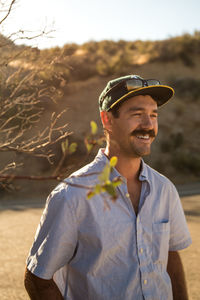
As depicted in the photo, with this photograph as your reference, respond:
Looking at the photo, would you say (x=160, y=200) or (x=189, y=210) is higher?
(x=160, y=200)

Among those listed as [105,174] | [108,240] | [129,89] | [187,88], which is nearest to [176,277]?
[108,240]

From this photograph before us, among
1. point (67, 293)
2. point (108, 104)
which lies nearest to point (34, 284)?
point (67, 293)

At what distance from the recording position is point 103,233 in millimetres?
1816

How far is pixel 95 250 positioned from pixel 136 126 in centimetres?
71

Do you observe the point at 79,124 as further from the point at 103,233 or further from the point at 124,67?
the point at 103,233

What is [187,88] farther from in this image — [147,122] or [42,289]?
[42,289]

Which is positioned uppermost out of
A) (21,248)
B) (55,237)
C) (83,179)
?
(83,179)

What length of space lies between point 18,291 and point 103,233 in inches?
102

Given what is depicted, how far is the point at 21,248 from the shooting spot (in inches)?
220

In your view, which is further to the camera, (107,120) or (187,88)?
(187,88)

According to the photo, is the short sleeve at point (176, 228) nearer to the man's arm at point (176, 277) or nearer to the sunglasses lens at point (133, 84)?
the man's arm at point (176, 277)

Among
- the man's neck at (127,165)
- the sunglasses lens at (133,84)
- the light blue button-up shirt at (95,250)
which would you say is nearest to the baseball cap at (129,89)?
the sunglasses lens at (133,84)

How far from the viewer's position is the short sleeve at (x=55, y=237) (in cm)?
176

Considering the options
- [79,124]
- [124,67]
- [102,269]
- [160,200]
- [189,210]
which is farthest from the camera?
[124,67]
